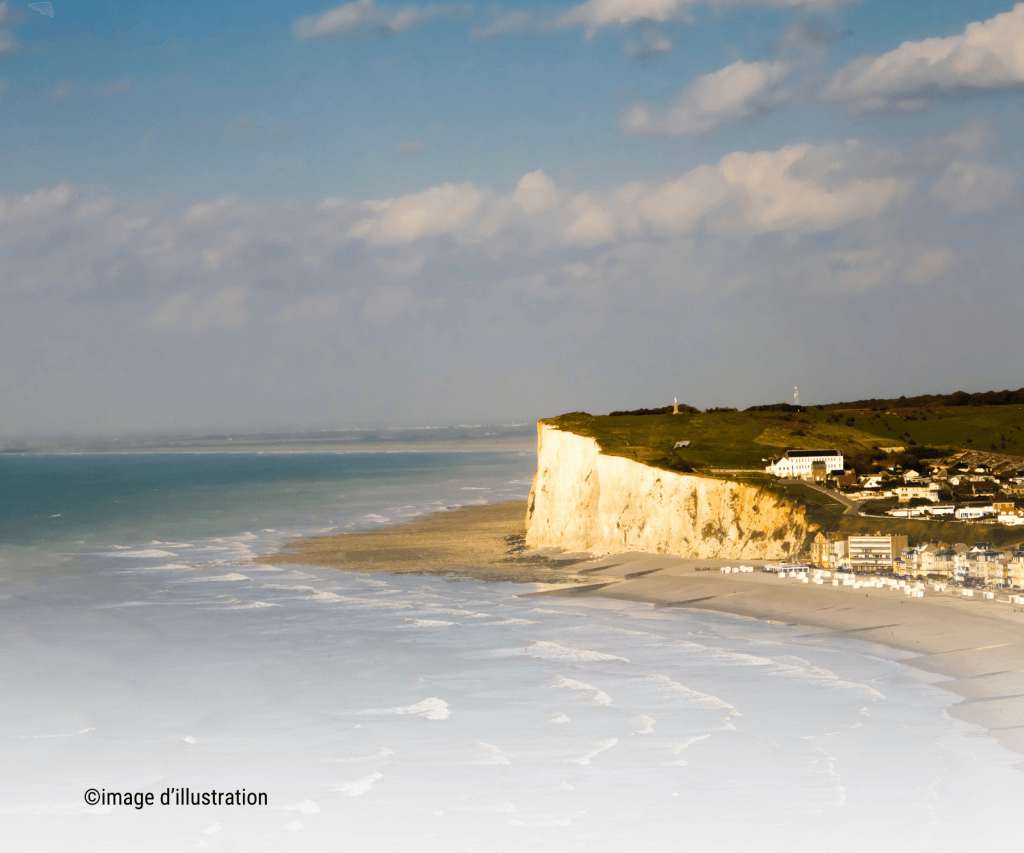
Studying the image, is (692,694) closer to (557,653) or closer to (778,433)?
(557,653)

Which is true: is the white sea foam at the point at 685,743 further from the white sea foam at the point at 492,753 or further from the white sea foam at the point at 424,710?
the white sea foam at the point at 424,710

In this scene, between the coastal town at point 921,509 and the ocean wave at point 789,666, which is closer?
the ocean wave at point 789,666

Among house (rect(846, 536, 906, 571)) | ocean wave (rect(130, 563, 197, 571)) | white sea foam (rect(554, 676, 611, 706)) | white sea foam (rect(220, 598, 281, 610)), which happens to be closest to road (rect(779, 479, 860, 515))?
house (rect(846, 536, 906, 571))

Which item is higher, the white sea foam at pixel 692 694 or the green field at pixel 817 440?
the green field at pixel 817 440

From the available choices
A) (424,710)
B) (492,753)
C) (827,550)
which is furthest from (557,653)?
(827,550)

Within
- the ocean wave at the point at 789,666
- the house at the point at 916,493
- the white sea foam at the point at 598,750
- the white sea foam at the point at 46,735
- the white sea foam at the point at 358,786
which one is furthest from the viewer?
the house at the point at 916,493

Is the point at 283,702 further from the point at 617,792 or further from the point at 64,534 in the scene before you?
the point at 64,534

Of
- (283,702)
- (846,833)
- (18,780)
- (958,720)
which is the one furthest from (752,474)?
(18,780)

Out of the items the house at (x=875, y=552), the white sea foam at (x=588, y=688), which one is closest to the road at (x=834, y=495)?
the house at (x=875, y=552)
